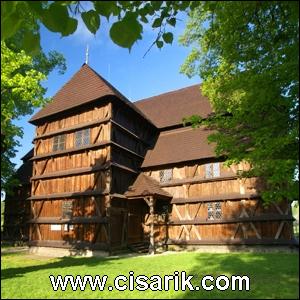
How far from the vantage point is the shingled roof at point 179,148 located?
24.1 metres

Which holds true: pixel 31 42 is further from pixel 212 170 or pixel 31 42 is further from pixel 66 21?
pixel 212 170

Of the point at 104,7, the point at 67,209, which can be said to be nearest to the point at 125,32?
the point at 104,7

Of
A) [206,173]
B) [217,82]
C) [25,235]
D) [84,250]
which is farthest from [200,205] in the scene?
[25,235]

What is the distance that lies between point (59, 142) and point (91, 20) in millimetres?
23119

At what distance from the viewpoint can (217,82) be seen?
14586 mm

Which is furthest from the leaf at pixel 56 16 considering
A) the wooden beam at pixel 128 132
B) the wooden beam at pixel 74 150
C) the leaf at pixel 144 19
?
the wooden beam at pixel 128 132

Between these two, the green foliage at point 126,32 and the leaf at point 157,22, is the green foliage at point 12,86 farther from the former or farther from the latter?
the green foliage at point 126,32

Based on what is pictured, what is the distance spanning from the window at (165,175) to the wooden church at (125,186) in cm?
7

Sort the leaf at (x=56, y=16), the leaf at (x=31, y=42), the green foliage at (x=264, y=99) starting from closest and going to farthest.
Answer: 1. the leaf at (x=56, y=16)
2. the leaf at (x=31, y=42)
3. the green foliage at (x=264, y=99)

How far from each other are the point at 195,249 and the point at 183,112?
10943 mm

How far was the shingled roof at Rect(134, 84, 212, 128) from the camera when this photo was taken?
28031 mm

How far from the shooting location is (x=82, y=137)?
79.4ft

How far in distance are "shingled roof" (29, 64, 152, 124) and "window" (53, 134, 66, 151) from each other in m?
1.72

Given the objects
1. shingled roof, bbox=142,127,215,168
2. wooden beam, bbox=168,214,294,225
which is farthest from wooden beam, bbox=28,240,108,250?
shingled roof, bbox=142,127,215,168
